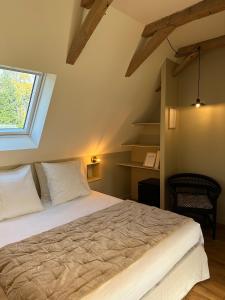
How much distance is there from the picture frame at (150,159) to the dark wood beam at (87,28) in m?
2.06

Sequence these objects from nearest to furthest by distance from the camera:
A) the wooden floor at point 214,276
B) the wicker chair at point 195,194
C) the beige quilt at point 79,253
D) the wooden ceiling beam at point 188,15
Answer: the beige quilt at point 79,253, the wooden ceiling beam at point 188,15, the wooden floor at point 214,276, the wicker chair at point 195,194

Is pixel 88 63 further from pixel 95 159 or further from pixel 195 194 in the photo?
pixel 195 194

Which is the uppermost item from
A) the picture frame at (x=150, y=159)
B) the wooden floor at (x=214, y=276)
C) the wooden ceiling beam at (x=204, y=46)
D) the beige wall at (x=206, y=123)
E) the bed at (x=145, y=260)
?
the wooden ceiling beam at (x=204, y=46)

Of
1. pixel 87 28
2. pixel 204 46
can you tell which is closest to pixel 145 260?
pixel 87 28

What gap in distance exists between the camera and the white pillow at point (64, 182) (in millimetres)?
2566

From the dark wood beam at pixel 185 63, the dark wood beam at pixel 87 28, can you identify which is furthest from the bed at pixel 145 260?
the dark wood beam at pixel 185 63

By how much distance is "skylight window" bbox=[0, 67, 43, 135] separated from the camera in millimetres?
2352

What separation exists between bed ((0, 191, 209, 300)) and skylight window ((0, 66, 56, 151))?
854mm

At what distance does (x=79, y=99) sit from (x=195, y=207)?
192 centimetres

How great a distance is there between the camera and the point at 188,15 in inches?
80.0

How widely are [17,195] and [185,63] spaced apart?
2.73 m

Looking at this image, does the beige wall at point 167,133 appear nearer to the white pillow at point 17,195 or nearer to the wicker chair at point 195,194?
the wicker chair at point 195,194

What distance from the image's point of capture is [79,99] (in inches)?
102

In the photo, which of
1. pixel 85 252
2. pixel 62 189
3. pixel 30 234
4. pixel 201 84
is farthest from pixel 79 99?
pixel 201 84
